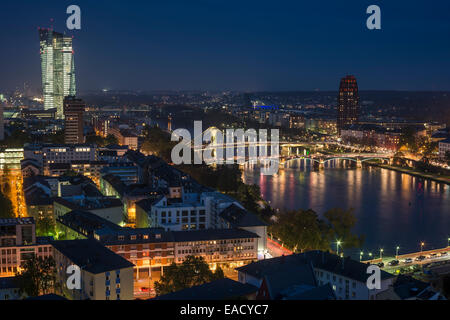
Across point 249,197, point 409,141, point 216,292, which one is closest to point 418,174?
point 409,141

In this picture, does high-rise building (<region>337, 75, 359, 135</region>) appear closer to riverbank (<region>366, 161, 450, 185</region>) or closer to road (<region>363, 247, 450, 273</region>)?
riverbank (<region>366, 161, 450, 185</region>)

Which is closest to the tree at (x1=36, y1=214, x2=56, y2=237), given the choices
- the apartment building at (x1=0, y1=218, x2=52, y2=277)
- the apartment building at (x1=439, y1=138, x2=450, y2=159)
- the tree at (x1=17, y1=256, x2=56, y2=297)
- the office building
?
the apartment building at (x1=0, y1=218, x2=52, y2=277)

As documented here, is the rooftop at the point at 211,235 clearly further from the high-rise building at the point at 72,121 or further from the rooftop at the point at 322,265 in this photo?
the high-rise building at the point at 72,121

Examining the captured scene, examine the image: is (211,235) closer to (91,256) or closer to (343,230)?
(91,256)
